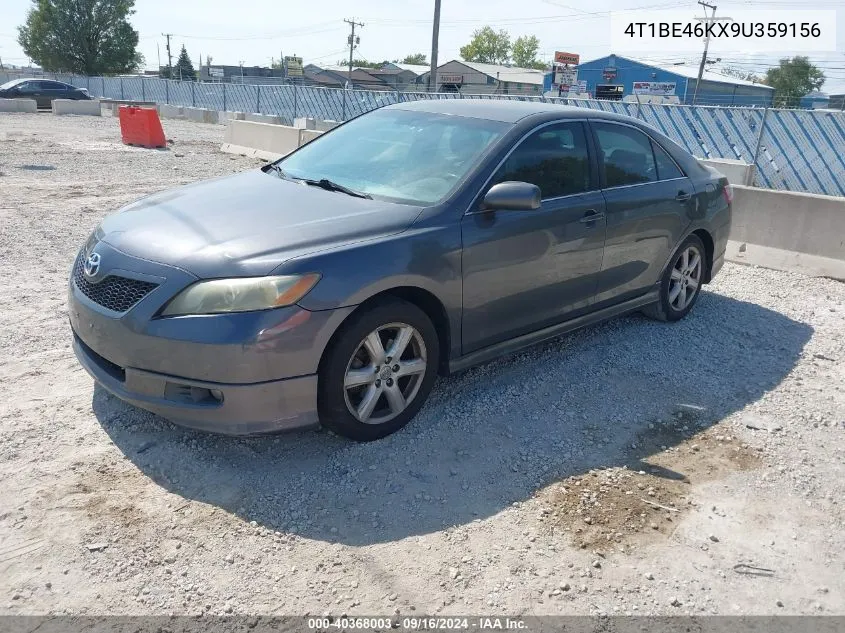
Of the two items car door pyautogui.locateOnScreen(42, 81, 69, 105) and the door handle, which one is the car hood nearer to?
the door handle

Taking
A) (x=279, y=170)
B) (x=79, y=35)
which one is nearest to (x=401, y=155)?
(x=279, y=170)

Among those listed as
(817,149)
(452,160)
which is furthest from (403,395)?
(817,149)

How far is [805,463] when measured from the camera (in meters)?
3.69

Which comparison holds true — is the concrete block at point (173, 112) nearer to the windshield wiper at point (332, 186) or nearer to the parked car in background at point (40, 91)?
the parked car in background at point (40, 91)

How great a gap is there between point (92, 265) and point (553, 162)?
2.79m

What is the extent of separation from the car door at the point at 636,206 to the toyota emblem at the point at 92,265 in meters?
3.14

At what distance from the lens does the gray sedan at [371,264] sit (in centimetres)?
309

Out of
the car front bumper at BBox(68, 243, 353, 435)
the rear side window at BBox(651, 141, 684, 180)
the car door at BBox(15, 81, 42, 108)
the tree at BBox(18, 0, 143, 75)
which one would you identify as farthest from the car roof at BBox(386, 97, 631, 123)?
the tree at BBox(18, 0, 143, 75)

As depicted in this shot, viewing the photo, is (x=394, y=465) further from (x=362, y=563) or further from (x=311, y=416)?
(x=362, y=563)

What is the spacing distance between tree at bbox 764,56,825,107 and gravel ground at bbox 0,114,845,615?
2653 inches

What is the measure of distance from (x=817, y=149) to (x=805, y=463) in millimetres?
13731

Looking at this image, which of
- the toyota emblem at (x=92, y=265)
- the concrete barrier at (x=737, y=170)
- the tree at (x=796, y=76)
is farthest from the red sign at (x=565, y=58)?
the toyota emblem at (x=92, y=265)

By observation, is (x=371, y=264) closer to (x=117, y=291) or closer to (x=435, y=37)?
(x=117, y=291)

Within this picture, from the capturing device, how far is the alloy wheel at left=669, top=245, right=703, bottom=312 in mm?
5594
